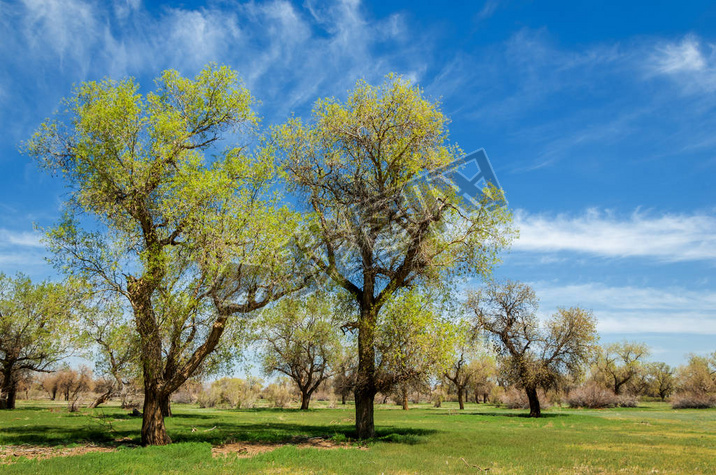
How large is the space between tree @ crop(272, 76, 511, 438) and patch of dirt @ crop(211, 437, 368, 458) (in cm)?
228

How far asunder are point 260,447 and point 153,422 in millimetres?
5032

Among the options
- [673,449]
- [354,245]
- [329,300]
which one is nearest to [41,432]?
[329,300]

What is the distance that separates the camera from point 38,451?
640 inches

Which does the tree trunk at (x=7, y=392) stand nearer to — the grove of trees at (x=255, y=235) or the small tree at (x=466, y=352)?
the grove of trees at (x=255, y=235)

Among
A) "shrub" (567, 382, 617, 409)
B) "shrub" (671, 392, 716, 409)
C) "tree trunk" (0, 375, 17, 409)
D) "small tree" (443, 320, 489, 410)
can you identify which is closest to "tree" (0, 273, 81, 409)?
"tree trunk" (0, 375, 17, 409)

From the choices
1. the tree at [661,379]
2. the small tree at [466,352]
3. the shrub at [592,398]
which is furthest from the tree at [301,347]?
the tree at [661,379]

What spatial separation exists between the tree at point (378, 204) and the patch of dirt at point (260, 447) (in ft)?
7.49

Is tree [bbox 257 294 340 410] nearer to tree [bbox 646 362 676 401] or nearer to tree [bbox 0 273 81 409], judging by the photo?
tree [bbox 0 273 81 409]

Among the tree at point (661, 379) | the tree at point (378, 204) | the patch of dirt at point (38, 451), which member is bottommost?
the tree at point (661, 379)

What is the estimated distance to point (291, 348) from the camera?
53906mm

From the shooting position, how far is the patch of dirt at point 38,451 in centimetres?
1493

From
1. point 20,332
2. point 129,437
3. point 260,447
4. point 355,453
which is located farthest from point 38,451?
point 20,332

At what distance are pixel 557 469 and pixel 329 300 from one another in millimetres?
14318

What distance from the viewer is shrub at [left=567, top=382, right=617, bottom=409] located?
221ft
